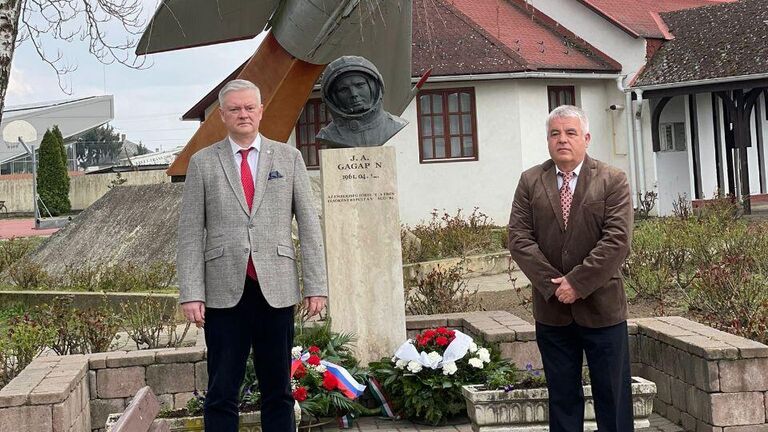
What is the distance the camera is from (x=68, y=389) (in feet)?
21.1

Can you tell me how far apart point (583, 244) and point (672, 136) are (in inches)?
834

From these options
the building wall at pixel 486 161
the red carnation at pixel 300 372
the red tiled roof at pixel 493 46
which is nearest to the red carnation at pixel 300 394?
the red carnation at pixel 300 372

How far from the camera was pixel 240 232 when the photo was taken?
5.20 metres

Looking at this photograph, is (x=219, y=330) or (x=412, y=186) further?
(x=412, y=186)

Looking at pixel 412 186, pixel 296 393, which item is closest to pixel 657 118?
pixel 412 186

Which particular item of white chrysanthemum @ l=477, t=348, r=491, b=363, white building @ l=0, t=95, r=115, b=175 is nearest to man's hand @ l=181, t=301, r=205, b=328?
white chrysanthemum @ l=477, t=348, r=491, b=363

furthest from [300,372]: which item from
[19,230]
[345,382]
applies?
[19,230]

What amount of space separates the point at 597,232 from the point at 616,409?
0.88 meters

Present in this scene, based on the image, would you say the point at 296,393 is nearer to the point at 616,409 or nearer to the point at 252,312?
the point at 252,312

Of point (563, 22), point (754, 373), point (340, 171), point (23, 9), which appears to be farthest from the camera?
point (563, 22)

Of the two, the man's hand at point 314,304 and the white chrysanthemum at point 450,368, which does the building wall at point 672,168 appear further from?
the man's hand at point 314,304

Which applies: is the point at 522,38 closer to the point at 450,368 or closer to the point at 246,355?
the point at 450,368

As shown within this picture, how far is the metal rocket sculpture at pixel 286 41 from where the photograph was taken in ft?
46.4

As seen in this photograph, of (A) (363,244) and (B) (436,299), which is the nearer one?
(A) (363,244)
